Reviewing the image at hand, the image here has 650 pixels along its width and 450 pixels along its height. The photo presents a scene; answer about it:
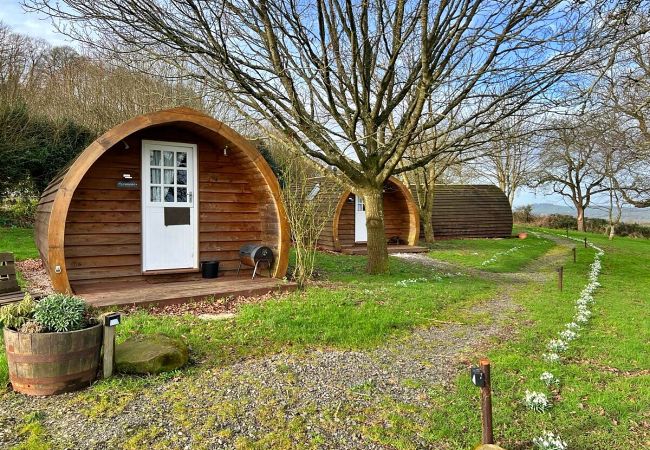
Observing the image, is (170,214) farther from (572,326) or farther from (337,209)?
(337,209)

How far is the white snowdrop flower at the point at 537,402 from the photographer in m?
3.55

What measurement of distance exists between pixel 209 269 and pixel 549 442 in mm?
6490

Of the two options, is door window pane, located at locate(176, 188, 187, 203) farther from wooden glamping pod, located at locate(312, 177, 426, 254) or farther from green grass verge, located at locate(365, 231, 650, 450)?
wooden glamping pod, located at locate(312, 177, 426, 254)

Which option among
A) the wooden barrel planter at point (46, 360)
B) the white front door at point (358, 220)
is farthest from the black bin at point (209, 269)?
the white front door at point (358, 220)

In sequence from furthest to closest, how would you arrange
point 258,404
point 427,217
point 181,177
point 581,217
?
point 581,217
point 427,217
point 181,177
point 258,404

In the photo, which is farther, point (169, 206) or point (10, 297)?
point (169, 206)

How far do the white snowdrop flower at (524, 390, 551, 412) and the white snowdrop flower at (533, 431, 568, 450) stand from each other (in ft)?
1.36

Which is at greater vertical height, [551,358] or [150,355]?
[150,355]

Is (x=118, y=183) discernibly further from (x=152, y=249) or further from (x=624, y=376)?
(x=624, y=376)

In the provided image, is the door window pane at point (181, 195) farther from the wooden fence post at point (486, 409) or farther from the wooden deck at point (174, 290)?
the wooden fence post at point (486, 409)

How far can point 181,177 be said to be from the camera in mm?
8125

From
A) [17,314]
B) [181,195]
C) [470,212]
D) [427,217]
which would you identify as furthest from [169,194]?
[470,212]

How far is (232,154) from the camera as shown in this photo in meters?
8.55

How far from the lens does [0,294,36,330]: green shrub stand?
3705 mm
